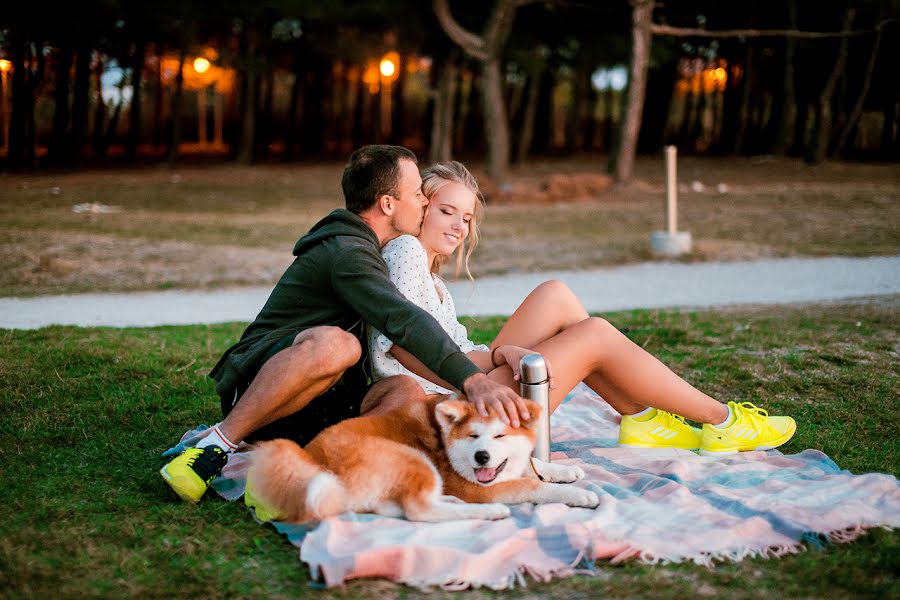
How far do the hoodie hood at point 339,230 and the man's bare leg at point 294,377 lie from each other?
37cm

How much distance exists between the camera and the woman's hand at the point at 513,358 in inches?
126

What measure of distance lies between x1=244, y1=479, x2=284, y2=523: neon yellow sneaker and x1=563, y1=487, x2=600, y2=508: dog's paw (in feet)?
3.13

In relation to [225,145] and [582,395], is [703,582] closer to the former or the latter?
[582,395]

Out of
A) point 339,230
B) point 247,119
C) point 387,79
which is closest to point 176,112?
point 247,119

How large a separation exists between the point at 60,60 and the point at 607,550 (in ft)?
70.6

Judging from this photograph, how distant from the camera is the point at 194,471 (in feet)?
10.4

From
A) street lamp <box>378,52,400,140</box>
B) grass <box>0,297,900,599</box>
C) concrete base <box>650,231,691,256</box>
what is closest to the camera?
grass <box>0,297,900,599</box>

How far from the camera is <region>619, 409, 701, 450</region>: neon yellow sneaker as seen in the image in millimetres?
3793

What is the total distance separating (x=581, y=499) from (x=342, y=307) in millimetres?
1098

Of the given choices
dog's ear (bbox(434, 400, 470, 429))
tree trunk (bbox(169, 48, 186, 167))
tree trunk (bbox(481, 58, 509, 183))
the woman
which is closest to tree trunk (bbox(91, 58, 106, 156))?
tree trunk (bbox(169, 48, 186, 167))

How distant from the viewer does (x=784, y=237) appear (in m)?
11.2

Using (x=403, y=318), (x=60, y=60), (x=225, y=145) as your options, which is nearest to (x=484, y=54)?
(x=60, y=60)

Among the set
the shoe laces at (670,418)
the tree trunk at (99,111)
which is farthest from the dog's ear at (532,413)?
the tree trunk at (99,111)

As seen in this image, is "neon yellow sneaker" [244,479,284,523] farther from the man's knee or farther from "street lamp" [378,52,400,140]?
"street lamp" [378,52,400,140]
